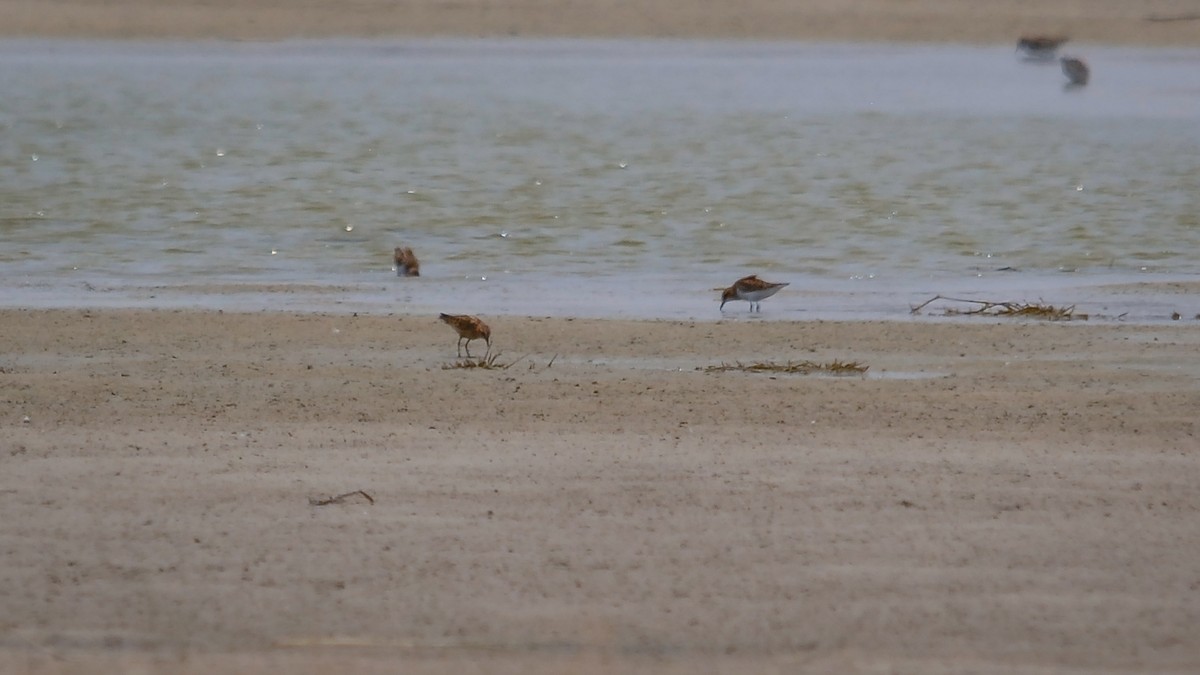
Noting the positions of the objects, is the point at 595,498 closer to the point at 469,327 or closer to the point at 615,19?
the point at 469,327

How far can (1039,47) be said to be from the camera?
112ft

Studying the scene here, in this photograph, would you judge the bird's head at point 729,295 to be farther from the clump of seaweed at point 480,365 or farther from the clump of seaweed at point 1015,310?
the clump of seaweed at point 480,365

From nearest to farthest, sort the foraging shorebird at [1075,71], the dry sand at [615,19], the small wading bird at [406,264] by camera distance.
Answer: the small wading bird at [406,264], the foraging shorebird at [1075,71], the dry sand at [615,19]

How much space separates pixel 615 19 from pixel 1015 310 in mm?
27849

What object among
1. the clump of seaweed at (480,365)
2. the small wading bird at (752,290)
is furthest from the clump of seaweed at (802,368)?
the small wading bird at (752,290)

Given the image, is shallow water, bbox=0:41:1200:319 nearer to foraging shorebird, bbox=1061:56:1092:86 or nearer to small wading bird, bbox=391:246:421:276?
small wading bird, bbox=391:246:421:276

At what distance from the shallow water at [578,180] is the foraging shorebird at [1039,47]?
0.33 meters

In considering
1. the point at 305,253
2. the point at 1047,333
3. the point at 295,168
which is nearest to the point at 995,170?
the point at 295,168

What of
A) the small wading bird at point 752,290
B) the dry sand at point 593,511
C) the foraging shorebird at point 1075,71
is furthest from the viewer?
the foraging shorebird at point 1075,71

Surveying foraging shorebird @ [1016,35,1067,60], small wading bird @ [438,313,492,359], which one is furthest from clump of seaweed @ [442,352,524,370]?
foraging shorebird @ [1016,35,1067,60]

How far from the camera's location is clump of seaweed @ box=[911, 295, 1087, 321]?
388 inches

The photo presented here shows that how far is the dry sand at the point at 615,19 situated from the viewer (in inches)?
1420

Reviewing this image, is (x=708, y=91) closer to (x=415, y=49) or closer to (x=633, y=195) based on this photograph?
(x=415, y=49)

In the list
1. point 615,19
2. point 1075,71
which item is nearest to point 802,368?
point 1075,71
